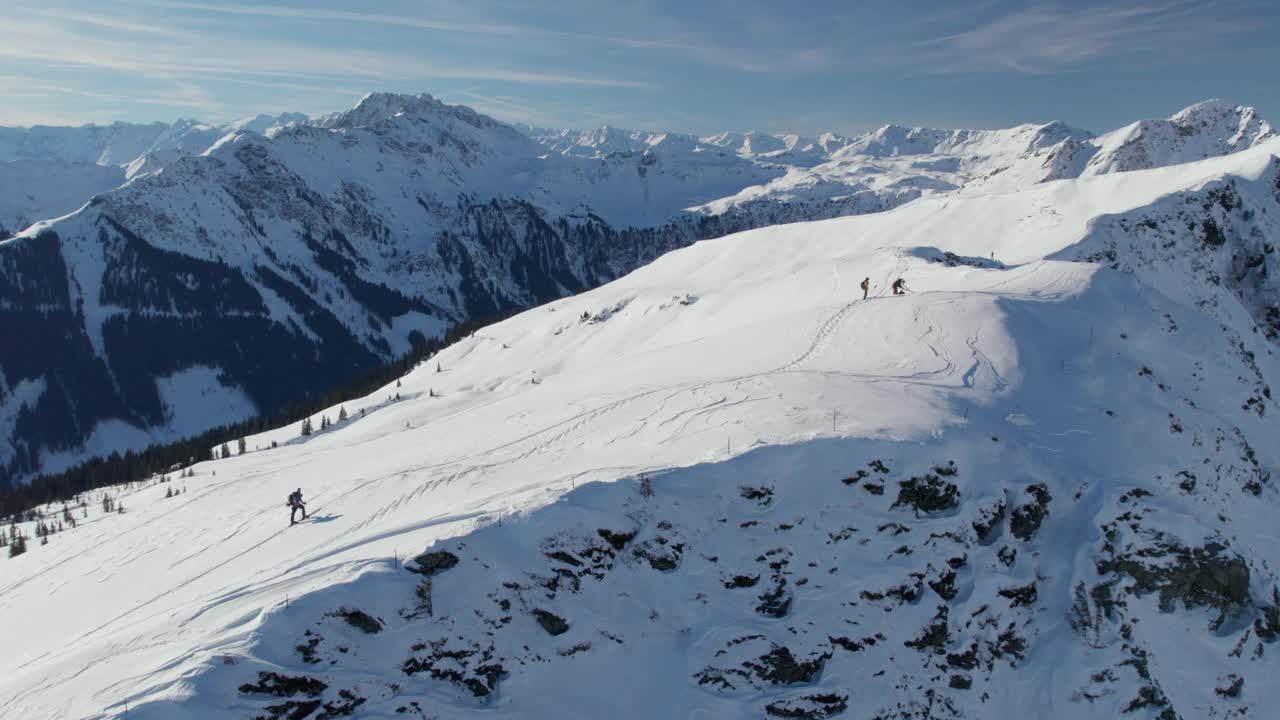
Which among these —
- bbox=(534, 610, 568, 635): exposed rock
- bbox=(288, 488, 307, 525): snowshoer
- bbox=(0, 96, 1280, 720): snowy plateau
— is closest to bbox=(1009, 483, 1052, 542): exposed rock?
bbox=(0, 96, 1280, 720): snowy plateau

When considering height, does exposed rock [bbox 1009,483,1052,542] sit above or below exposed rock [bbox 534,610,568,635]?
below

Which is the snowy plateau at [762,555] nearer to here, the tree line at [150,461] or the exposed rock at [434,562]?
the exposed rock at [434,562]

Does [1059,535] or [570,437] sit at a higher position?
[570,437]

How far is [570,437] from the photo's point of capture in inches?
1009

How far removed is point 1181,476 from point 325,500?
3047cm

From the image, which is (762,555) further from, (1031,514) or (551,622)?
(1031,514)

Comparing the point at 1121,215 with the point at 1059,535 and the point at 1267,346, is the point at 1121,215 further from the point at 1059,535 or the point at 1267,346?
the point at 1059,535

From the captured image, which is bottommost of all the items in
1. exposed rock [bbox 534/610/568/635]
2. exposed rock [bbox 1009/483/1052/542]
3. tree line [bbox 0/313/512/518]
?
tree line [bbox 0/313/512/518]

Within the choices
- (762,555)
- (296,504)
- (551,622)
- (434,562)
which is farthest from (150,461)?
(762,555)

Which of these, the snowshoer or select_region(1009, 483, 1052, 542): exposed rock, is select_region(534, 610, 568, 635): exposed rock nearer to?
the snowshoer

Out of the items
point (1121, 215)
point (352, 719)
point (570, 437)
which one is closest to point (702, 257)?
point (1121, 215)

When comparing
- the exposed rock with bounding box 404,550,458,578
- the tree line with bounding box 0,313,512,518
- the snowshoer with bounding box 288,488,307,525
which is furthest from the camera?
the tree line with bounding box 0,313,512,518

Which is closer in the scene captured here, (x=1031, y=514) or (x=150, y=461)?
(x=1031, y=514)

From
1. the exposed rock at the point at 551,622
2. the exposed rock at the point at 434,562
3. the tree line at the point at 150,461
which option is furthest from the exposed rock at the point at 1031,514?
the tree line at the point at 150,461
